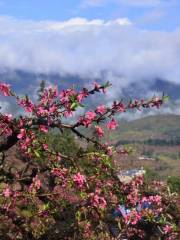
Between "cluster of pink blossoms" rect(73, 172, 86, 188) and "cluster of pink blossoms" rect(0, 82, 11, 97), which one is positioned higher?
"cluster of pink blossoms" rect(0, 82, 11, 97)

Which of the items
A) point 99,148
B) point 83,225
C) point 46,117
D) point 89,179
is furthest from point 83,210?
point 83,225

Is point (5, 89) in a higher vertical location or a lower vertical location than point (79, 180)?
higher

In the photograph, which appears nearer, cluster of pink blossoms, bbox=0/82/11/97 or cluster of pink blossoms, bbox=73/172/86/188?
cluster of pink blossoms, bbox=73/172/86/188

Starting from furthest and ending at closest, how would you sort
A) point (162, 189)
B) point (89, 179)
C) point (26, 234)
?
point (162, 189), point (26, 234), point (89, 179)

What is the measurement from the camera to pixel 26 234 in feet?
52.4

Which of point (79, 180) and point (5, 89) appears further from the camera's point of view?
point (5, 89)

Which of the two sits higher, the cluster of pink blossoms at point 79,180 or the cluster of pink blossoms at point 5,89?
the cluster of pink blossoms at point 5,89

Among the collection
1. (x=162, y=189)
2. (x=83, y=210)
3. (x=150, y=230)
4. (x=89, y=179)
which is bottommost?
(x=150, y=230)

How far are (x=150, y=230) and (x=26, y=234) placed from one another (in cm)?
2787

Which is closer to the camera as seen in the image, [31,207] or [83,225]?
[31,207]

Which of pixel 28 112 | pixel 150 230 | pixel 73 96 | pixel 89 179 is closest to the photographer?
pixel 73 96

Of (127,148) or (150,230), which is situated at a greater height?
(127,148)

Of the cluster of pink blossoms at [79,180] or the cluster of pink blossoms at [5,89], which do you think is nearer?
the cluster of pink blossoms at [79,180]

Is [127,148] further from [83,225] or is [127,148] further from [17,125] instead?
[83,225]
